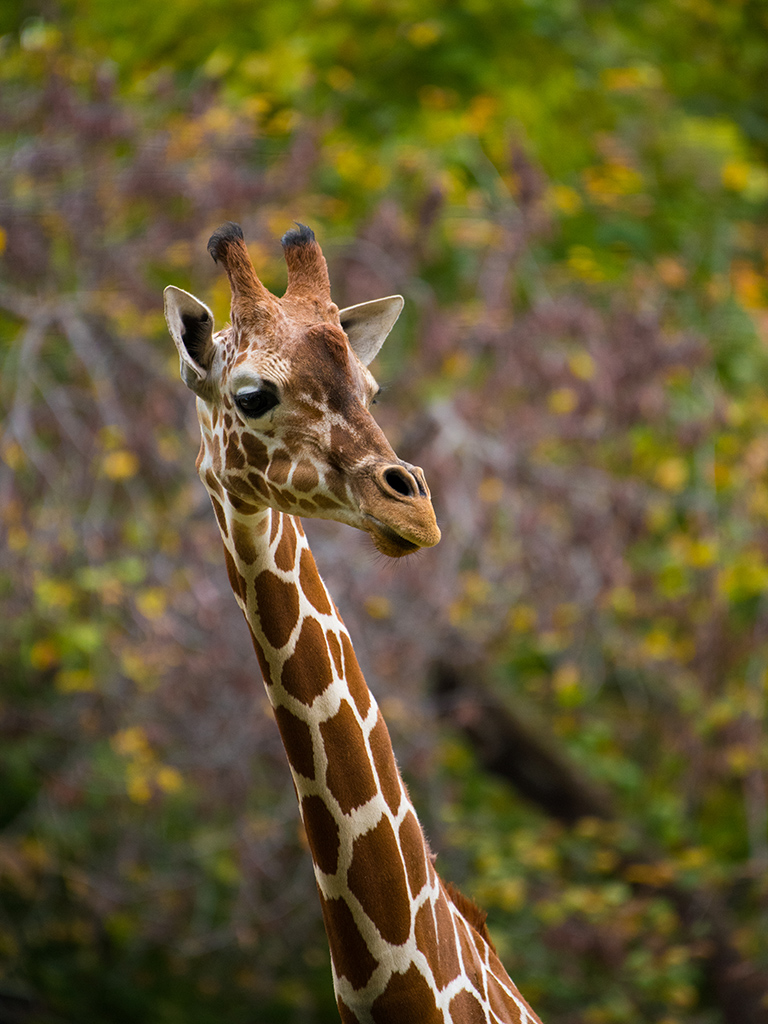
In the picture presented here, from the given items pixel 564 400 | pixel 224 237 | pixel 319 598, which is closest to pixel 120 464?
pixel 564 400

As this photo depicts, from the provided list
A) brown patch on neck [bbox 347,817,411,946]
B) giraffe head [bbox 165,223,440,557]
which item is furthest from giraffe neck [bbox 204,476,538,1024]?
giraffe head [bbox 165,223,440,557]

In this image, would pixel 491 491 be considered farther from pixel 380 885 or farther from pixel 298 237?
pixel 380 885

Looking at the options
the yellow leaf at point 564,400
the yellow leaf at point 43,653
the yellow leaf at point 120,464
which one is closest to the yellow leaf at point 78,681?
the yellow leaf at point 43,653

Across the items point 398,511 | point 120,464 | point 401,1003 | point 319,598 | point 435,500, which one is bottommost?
point 435,500

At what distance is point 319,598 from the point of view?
1.83 m

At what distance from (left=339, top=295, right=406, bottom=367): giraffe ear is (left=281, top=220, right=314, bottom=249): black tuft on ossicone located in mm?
202

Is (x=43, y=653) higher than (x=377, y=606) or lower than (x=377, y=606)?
higher

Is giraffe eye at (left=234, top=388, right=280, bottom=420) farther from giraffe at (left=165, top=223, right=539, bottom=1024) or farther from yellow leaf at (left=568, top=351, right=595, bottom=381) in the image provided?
yellow leaf at (left=568, top=351, right=595, bottom=381)

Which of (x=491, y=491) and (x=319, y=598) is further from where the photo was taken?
(x=491, y=491)

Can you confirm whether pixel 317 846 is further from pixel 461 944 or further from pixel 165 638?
pixel 165 638

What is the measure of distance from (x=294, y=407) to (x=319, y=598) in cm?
39

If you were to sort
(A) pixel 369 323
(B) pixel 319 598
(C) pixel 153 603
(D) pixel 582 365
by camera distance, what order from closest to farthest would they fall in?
(B) pixel 319 598, (A) pixel 369 323, (C) pixel 153 603, (D) pixel 582 365

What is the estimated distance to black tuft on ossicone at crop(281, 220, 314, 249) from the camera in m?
1.76

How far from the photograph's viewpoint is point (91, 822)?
5512mm
